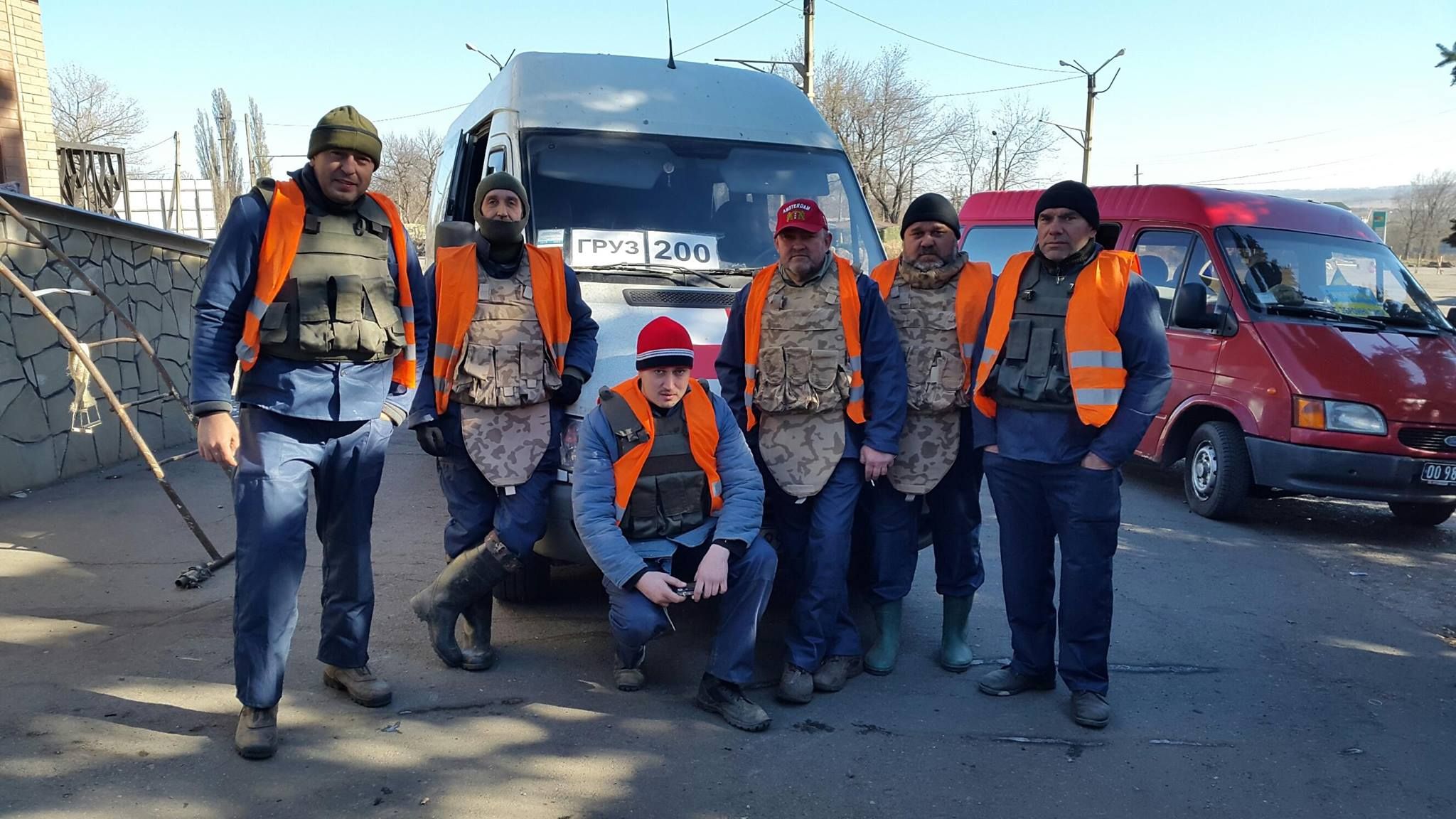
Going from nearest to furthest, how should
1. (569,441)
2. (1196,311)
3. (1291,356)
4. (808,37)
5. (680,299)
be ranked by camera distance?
(569,441)
(680,299)
(1291,356)
(1196,311)
(808,37)

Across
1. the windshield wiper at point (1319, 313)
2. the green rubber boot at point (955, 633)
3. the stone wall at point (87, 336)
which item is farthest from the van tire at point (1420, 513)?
the stone wall at point (87, 336)

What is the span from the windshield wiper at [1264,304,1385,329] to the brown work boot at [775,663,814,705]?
5.00 metres

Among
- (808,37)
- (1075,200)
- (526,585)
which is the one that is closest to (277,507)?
(526,585)

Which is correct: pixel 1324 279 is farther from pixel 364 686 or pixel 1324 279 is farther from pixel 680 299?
pixel 364 686

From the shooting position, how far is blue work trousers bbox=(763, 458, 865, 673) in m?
4.25

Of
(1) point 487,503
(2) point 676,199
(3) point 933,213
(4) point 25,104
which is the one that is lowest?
(1) point 487,503

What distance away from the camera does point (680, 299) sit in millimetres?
4922

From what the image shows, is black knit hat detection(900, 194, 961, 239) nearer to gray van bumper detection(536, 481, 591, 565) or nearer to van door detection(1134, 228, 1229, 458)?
gray van bumper detection(536, 481, 591, 565)

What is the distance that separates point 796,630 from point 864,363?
1103 millimetres

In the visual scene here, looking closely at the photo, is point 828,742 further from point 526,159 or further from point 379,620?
point 526,159

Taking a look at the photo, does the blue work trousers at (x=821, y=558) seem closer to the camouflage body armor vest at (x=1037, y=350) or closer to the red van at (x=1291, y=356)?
the camouflage body armor vest at (x=1037, y=350)

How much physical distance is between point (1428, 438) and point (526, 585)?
5.62 meters

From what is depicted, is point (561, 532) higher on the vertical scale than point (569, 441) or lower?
lower

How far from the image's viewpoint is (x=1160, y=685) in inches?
176
